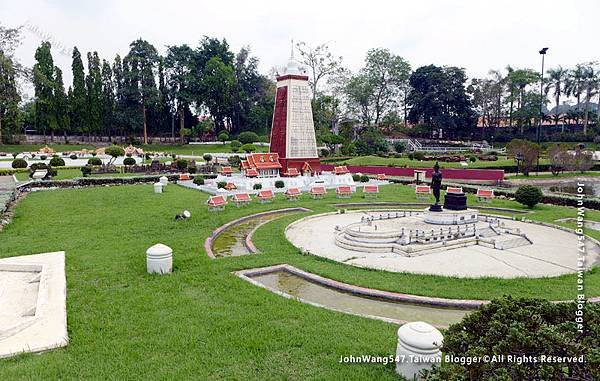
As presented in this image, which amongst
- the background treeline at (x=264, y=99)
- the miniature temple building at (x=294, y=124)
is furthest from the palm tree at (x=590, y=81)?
the miniature temple building at (x=294, y=124)

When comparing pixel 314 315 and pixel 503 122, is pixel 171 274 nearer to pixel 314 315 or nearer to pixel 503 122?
pixel 314 315

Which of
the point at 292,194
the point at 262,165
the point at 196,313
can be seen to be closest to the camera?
the point at 196,313

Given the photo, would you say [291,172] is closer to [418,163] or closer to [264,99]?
[418,163]

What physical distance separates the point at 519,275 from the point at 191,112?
56.3 m

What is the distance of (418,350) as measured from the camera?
4.41m

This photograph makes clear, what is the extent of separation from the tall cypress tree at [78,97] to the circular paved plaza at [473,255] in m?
46.7

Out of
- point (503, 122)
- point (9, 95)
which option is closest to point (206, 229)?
point (9, 95)

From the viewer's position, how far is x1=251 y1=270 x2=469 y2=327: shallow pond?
6633 mm

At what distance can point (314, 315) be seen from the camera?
619 centimetres

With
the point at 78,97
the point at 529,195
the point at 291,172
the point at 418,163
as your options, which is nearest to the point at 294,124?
the point at 291,172

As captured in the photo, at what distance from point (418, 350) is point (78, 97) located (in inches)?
2168

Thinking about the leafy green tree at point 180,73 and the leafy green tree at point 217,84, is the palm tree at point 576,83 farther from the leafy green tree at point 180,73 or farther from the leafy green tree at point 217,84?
the leafy green tree at point 180,73

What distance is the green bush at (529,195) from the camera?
1612 cm

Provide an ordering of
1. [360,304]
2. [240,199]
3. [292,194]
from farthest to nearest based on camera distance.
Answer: [292,194] < [240,199] < [360,304]
